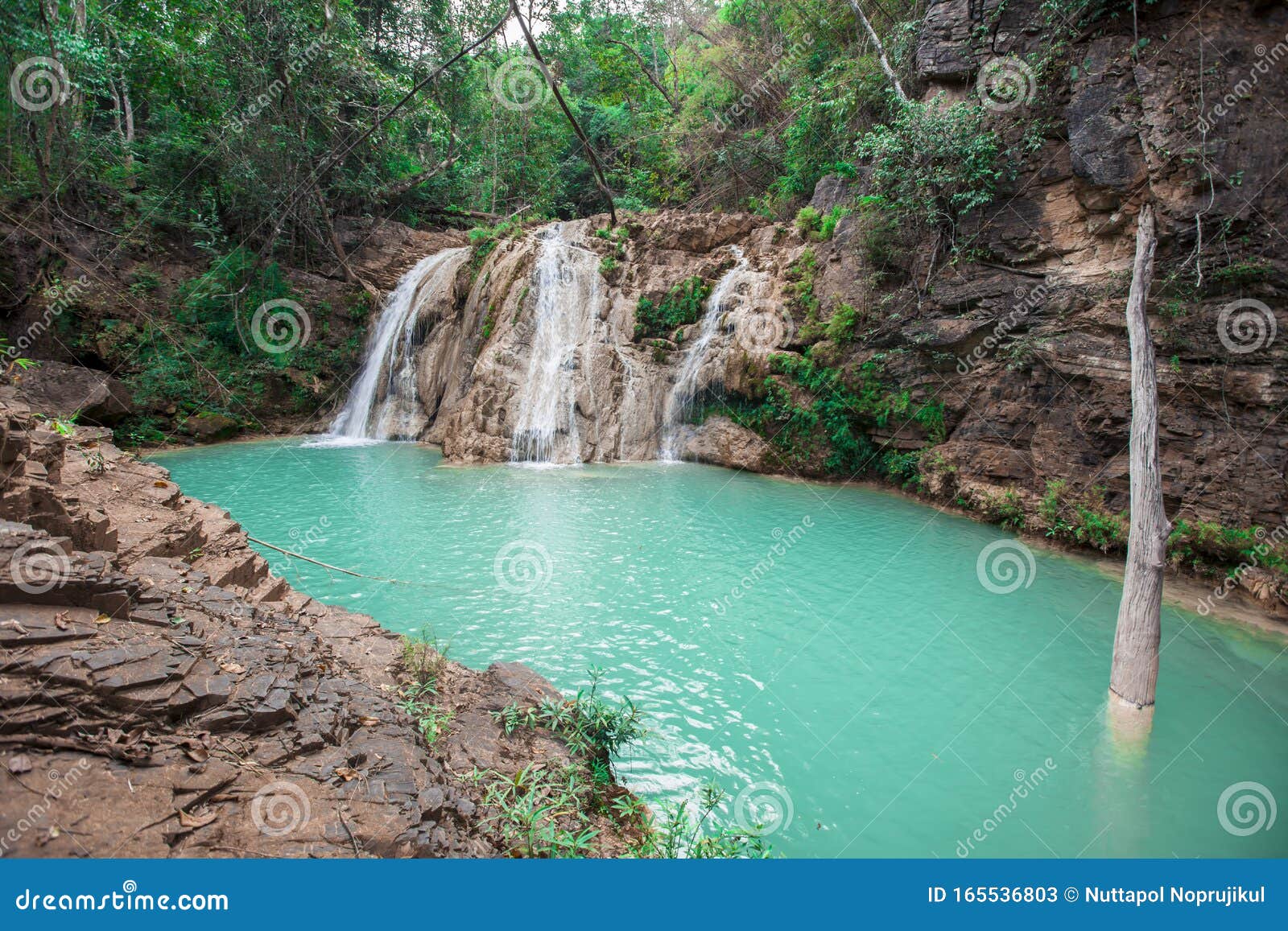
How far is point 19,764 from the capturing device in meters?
1.99

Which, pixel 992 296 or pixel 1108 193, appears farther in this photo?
pixel 992 296

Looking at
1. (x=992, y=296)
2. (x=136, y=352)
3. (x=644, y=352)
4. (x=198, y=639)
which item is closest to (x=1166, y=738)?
(x=198, y=639)

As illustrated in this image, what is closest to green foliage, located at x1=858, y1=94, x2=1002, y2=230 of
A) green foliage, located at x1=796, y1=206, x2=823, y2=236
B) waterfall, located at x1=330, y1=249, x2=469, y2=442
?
green foliage, located at x1=796, y1=206, x2=823, y2=236

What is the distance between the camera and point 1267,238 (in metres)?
7.32

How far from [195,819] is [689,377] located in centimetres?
1256

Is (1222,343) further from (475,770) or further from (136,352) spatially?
(136,352)

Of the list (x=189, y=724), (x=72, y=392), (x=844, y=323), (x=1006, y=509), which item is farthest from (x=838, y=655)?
(x=72, y=392)

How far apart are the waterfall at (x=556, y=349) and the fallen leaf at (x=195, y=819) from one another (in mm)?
11192

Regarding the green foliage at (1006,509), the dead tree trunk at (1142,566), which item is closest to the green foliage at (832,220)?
the green foliage at (1006,509)

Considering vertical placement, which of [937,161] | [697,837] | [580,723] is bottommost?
[697,837]

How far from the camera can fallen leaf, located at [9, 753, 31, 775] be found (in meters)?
1.97

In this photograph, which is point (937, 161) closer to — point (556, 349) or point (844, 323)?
point (844, 323)

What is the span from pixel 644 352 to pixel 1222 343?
33.4 feet

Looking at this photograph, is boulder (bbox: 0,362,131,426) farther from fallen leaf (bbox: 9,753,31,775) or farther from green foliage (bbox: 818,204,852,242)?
green foliage (bbox: 818,204,852,242)
